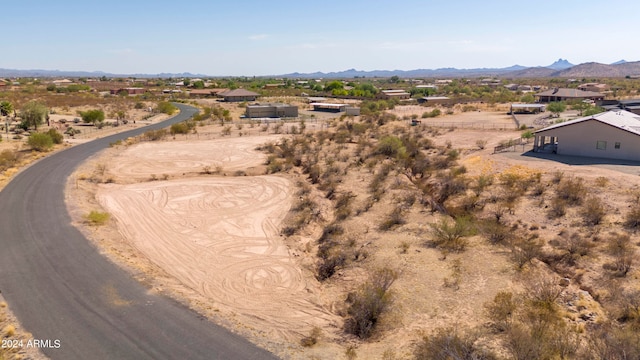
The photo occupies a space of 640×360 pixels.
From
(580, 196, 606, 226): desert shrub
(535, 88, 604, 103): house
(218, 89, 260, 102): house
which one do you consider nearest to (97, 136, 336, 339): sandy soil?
(580, 196, 606, 226): desert shrub

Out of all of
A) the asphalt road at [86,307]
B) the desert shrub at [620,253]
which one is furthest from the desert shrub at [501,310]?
the asphalt road at [86,307]

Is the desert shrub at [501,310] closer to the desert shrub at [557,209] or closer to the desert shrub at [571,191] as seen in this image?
the desert shrub at [557,209]

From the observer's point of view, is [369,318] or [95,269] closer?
[369,318]

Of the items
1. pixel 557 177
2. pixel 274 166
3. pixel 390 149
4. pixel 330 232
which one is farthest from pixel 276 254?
pixel 390 149

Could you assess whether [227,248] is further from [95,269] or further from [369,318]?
[369,318]

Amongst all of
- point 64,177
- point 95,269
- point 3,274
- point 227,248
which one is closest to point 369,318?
point 227,248
